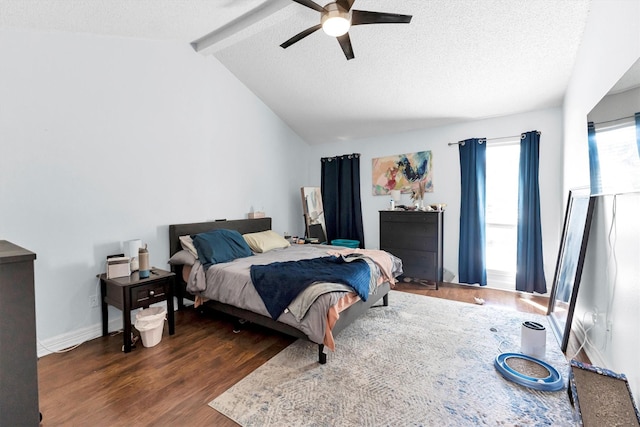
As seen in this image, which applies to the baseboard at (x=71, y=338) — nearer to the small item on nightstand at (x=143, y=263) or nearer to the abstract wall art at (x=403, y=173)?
→ the small item on nightstand at (x=143, y=263)

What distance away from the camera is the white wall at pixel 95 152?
229 cm

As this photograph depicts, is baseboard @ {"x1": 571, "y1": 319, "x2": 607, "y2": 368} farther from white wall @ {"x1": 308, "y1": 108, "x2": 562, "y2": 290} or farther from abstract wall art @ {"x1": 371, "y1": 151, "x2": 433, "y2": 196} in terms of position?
abstract wall art @ {"x1": 371, "y1": 151, "x2": 433, "y2": 196}

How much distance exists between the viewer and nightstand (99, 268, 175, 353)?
240cm

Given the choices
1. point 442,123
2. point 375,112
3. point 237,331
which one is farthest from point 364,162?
point 237,331

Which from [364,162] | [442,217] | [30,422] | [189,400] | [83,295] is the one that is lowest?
Result: [189,400]

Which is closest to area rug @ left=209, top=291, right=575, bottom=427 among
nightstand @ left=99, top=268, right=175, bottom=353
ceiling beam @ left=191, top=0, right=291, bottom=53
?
nightstand @ left=99, top=268, right=175, bottom=353

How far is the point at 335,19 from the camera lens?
204cm

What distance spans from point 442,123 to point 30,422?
509 cm

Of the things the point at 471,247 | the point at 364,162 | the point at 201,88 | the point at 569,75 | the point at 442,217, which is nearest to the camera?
the point at 569,75

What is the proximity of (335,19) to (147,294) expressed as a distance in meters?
2.79

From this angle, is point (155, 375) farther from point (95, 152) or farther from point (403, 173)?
point (403, 173)

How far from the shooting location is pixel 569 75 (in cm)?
308

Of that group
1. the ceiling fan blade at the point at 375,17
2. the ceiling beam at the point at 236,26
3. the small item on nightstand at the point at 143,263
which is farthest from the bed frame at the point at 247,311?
the ceiling fan blade at the point at 375,17

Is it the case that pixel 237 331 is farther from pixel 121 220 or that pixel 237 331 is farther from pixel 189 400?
pixel 121 220
